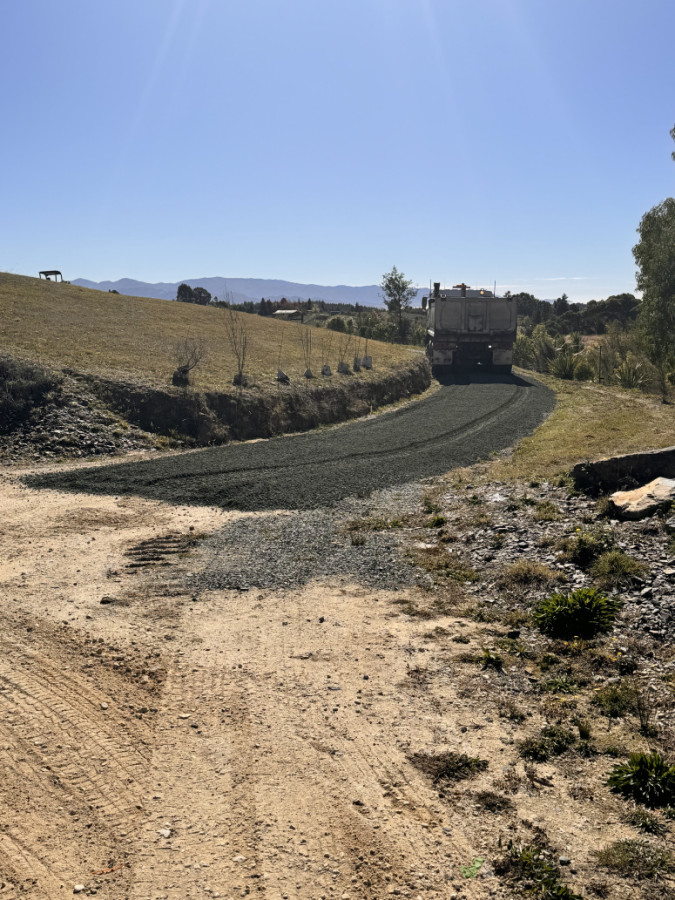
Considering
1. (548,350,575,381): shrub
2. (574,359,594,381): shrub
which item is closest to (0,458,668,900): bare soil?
(574,359,594,381): shrub

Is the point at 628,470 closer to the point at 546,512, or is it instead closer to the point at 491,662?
the point at 546,512

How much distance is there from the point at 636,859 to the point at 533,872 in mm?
864

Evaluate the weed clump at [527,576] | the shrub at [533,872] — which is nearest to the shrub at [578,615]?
the weed clump at [527,576]

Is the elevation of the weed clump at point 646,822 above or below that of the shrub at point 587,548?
below

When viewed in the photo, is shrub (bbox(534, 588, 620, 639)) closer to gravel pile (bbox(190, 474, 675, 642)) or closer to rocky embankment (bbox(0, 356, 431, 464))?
gravel pile (bbox(190, 474, 675, 642))

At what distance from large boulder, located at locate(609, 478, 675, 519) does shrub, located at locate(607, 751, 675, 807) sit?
6.30 meters

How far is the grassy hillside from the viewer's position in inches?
1101

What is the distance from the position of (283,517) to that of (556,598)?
7.20 m

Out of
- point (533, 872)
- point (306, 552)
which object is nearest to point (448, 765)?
point (533, 872)

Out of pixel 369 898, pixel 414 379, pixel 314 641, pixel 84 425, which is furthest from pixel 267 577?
pixel 414 379

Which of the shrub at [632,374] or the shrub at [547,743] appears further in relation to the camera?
the shrub at [632,374]

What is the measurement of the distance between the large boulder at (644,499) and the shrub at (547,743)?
598 cm

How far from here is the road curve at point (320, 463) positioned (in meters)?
16.5

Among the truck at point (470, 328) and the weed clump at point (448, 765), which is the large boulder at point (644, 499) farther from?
the truck at point (470, 328)
